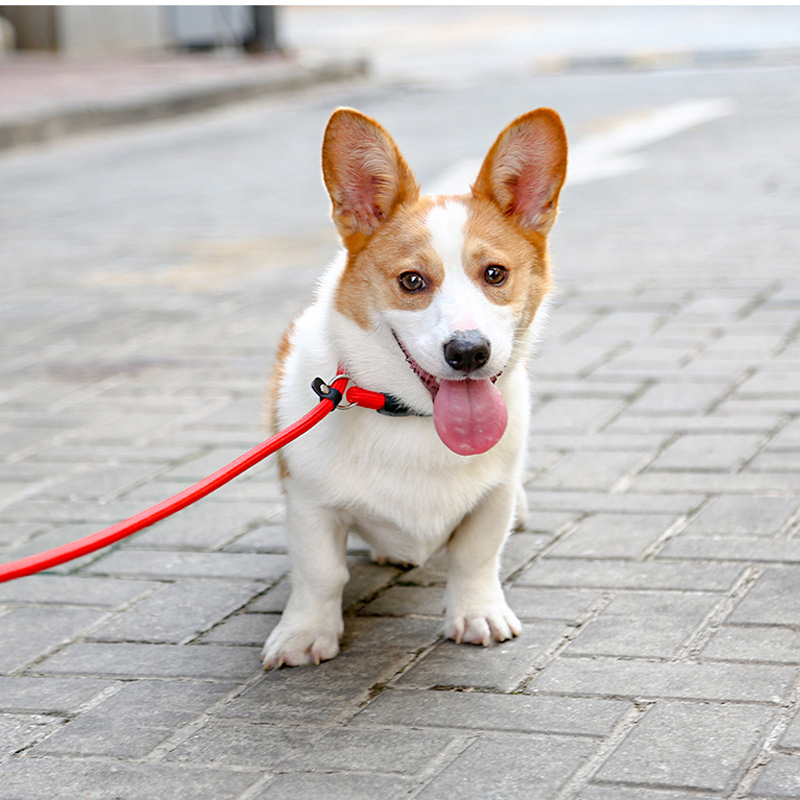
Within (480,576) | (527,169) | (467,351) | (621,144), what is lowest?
(480,576)

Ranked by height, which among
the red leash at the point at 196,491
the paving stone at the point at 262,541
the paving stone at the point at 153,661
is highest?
the red leash at the point at 196,491

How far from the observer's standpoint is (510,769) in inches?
94.3

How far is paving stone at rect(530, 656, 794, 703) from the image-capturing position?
2625mm

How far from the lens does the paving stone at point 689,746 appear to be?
2.32 meters

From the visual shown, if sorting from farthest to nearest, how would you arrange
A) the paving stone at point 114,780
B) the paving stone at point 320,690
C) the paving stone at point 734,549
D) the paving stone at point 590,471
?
the paving stone at point 590,471, the paving stone at point 734,549, the paving stone at point 320,690, the paving stone at point 114,780

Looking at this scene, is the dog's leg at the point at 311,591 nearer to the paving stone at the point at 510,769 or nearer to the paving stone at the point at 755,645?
the paving stone at the point at 510,769

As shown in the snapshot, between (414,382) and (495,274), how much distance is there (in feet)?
0.94

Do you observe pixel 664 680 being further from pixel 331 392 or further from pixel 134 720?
pixel 134 720

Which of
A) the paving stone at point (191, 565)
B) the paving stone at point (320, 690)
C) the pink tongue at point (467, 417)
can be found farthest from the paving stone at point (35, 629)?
the pink tongue at point (467, 417)

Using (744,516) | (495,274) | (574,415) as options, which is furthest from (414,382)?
(574,415)

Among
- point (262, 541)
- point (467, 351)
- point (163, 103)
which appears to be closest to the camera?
point (467, 351)

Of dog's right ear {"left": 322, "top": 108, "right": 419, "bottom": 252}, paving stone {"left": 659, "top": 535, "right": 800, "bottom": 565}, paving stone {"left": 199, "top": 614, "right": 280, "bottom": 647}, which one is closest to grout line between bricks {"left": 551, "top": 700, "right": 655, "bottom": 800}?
paving stone {"left": 659, "top": 535, "right": 800, "bottom": 565}

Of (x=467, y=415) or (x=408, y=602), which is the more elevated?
(x=467, y=415)

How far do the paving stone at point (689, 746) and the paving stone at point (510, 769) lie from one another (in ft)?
0.25
